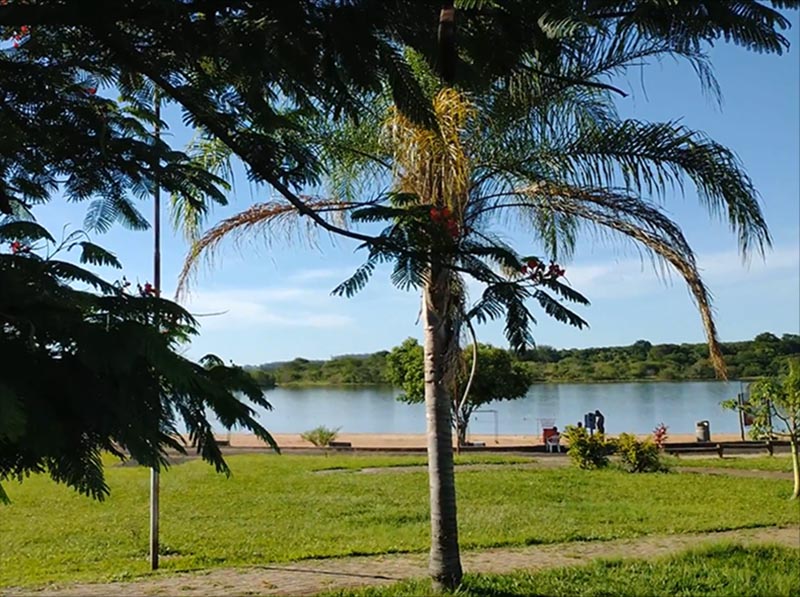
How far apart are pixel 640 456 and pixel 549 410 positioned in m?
38.3

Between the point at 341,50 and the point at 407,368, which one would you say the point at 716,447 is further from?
the point at 341,50

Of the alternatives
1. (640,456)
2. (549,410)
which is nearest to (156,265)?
(640,456)

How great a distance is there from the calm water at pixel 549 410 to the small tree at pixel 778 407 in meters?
15.4

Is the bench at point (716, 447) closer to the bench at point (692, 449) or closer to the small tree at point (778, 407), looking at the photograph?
the bench at point (692, 449)

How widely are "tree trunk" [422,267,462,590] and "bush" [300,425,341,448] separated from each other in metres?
20.9

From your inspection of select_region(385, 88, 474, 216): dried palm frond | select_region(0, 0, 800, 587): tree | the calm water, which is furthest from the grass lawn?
the calm water

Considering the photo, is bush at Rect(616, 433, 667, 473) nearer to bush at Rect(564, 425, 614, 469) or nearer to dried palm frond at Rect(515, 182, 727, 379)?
bush at Rect(564, 425, 614, 469)

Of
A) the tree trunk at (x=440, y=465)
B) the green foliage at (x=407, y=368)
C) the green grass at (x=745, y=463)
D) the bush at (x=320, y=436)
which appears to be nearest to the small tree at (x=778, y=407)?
the green grass at (x=745, y=463)

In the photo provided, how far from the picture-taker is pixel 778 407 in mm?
13680

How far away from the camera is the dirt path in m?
6.99

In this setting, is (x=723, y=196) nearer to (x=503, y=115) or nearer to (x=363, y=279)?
(x=503, y=115)

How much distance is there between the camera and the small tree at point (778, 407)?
13336mm

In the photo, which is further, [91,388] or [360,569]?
[360,569]

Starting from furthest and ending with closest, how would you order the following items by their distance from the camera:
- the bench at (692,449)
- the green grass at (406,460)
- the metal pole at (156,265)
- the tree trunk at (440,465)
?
1. the bench at (692,449)
2. the green grass at (406,460)
3. the tree trunk at (440,465)
4. the metal pole at (156,265)
